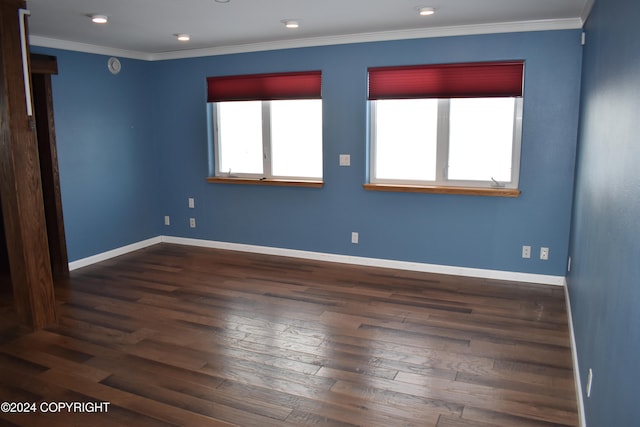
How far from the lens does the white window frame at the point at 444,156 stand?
168 inches

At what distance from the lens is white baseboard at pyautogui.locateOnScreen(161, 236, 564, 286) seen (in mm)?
4344

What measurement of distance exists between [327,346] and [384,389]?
61 centimetres

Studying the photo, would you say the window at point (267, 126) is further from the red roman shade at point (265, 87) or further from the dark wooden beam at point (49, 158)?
the dark wooden beam at point (49, 158)

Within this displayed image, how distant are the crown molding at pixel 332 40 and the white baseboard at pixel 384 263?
7.10 ft

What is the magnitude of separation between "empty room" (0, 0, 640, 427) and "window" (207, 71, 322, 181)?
0.09 ft

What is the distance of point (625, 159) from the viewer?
67.7 inches

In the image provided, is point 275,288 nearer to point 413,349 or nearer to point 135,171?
point 413,349

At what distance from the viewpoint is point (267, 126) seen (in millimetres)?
5289

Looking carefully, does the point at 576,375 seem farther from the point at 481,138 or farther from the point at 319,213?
the point at 319,213

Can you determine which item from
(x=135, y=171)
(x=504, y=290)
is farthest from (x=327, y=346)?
(x=135, y=171)

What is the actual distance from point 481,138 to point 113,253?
13.6 feet

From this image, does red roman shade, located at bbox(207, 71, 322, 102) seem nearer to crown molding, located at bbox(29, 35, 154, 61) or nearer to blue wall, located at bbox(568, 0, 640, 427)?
crown molding, located at bbox(29, 35, 154, 61)

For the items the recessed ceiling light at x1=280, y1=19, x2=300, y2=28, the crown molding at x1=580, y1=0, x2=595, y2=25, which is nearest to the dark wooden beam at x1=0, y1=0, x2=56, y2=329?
the recessed ceiling light at x1=280, y1=19, x2=300, y2=28

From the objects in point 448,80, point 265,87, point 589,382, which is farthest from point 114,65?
point 589,382
